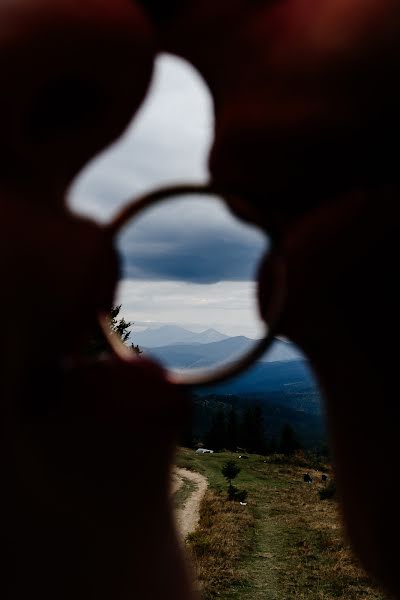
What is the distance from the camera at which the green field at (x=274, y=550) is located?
5668 mm

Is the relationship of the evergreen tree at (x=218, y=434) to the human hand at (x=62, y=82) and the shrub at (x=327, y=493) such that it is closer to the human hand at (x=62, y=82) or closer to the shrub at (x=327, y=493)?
the shrub at (x=327, y=493)

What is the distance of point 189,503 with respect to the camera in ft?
30.1

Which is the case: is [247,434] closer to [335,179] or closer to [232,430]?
[232,430]

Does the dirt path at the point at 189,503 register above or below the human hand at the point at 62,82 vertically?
below

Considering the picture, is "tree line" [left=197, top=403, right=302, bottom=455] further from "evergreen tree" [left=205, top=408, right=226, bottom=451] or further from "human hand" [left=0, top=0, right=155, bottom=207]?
"human hand" [left=0, top=0, right=155, bottom=207]

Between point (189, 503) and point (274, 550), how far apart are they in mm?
2416

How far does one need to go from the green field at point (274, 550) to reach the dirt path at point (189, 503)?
14cm

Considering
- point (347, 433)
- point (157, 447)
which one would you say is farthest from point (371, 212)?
point (157, 447)

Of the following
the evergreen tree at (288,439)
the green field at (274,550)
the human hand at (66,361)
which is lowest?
the green field at (274,550)

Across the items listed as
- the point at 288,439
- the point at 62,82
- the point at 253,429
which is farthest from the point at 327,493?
the point at 253,429

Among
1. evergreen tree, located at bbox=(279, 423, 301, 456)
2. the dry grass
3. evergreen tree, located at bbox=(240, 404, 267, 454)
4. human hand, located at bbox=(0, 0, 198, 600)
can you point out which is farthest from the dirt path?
evergreen tree, located at bbox=(240, 404, 267, 454)

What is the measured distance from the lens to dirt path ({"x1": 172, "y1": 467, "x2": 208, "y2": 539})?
779 cm

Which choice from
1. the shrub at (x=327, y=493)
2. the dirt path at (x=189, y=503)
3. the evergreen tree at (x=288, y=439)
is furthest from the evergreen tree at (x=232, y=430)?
the shrub at (x=327, y=493)

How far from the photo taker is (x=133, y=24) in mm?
863
